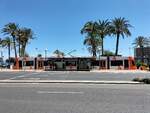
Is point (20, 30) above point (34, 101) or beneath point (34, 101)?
above

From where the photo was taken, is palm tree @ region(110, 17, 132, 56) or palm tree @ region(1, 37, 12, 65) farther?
palm tree @ region(1, 37, 12, 65)

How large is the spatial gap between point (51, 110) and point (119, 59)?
8160 centimetres

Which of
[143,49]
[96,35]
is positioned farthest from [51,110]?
[143,49]

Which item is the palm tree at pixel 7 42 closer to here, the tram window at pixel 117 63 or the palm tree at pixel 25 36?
the palm tree at pixel 25 36

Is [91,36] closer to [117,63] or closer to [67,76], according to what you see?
[117,63]

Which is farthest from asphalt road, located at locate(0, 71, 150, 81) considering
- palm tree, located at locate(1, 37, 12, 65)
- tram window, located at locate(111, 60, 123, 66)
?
palm tree, located at locate(1, 37, 12, 65)

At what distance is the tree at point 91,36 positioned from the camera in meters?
102

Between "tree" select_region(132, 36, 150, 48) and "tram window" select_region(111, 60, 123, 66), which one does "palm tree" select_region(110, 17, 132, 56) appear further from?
"tree" select_region(132, 36, 150, 48)

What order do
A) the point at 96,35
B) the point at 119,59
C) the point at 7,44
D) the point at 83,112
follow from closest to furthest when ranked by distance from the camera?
the point at 83,112 < the point at 119,59 < the point at 96,35 < the point at 7,44

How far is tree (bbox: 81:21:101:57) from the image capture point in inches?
4016

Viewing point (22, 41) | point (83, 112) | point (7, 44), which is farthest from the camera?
point (7, 44)

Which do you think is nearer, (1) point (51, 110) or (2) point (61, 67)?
(1) point (51, 110)

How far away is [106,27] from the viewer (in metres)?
98.0

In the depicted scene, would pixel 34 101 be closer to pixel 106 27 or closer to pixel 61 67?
pixel 61 67
